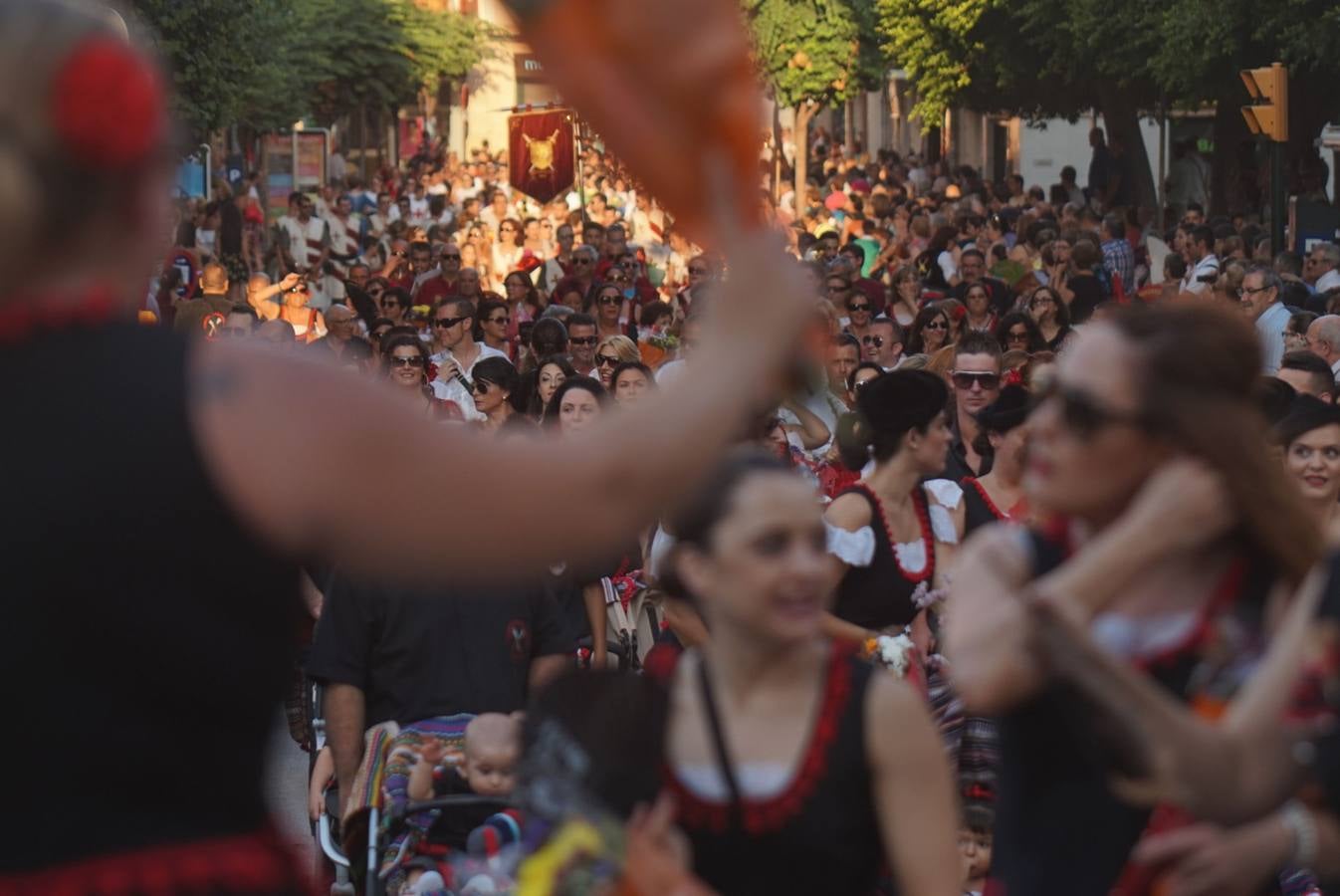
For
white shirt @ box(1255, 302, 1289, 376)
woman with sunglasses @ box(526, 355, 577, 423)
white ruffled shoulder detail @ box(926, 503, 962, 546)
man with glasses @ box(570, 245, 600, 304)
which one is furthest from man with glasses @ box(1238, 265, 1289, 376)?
white ruffled shoulder detail @ box(926, 503, 962, 546)

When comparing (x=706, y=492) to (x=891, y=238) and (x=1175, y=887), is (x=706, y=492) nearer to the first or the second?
(x=1175, y=887)

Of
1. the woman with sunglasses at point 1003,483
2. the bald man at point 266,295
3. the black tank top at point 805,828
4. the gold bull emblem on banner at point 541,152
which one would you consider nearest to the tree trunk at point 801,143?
the gold bull emblem on banner at point 541,152

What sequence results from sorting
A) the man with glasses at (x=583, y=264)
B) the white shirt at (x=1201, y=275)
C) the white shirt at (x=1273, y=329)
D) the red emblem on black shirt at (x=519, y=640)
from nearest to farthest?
the red emblem on black shirt at (x=519, y=640)
the white shirt at (x=1273, y=329)
the white shirt at (x=1201, y=275)
the man with glasses at (x=583, y=264)

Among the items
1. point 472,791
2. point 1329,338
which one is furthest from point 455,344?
point 472,791

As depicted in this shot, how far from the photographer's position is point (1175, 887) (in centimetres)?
315

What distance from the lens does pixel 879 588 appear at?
7.59 metres

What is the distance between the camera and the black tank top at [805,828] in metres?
3.65

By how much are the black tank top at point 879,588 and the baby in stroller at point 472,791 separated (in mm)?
1144

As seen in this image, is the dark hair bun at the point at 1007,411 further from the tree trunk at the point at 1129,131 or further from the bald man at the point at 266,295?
the tree trunk at the point at 1129,131

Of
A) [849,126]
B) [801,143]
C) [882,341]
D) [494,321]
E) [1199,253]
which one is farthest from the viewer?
[849,126]

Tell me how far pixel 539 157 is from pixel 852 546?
Answer: 21.2 meters

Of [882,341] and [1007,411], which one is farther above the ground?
[1007,411]

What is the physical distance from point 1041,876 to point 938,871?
0.35m

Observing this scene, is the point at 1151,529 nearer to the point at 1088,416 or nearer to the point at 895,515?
the point at 1088,416
